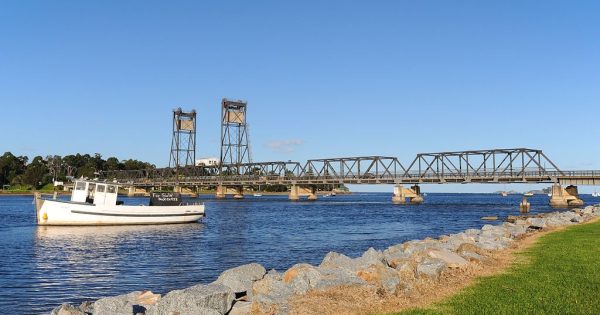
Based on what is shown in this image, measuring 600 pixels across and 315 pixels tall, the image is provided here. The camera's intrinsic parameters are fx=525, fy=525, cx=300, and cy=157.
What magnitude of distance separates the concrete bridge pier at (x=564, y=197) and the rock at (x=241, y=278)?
90628 mm

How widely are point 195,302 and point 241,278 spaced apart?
14.5 feet

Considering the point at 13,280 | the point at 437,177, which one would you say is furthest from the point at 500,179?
the point at 13,280

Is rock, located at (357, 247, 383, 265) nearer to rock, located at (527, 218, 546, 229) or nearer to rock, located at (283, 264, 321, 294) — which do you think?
rock, located at (283, 264, 321, 294)

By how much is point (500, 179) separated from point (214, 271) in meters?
97.5

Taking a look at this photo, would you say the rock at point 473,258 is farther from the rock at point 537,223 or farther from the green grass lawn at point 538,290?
Result: the rock at point 537,223

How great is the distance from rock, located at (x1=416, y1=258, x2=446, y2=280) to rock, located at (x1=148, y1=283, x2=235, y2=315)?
633 cm

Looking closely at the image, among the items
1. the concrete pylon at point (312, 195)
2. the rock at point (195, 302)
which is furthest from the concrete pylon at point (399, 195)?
the rock at point (195, 302)

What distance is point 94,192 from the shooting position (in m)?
54.2

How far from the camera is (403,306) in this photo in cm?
1279

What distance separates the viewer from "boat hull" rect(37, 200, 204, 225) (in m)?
53.1

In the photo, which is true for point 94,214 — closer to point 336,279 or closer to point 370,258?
point 370,258

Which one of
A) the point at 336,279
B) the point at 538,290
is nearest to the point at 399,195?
the point at 336,279

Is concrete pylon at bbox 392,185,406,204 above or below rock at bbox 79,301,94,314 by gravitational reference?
above

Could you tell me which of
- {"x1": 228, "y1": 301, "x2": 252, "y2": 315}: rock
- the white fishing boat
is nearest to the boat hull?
the white fishing boat
